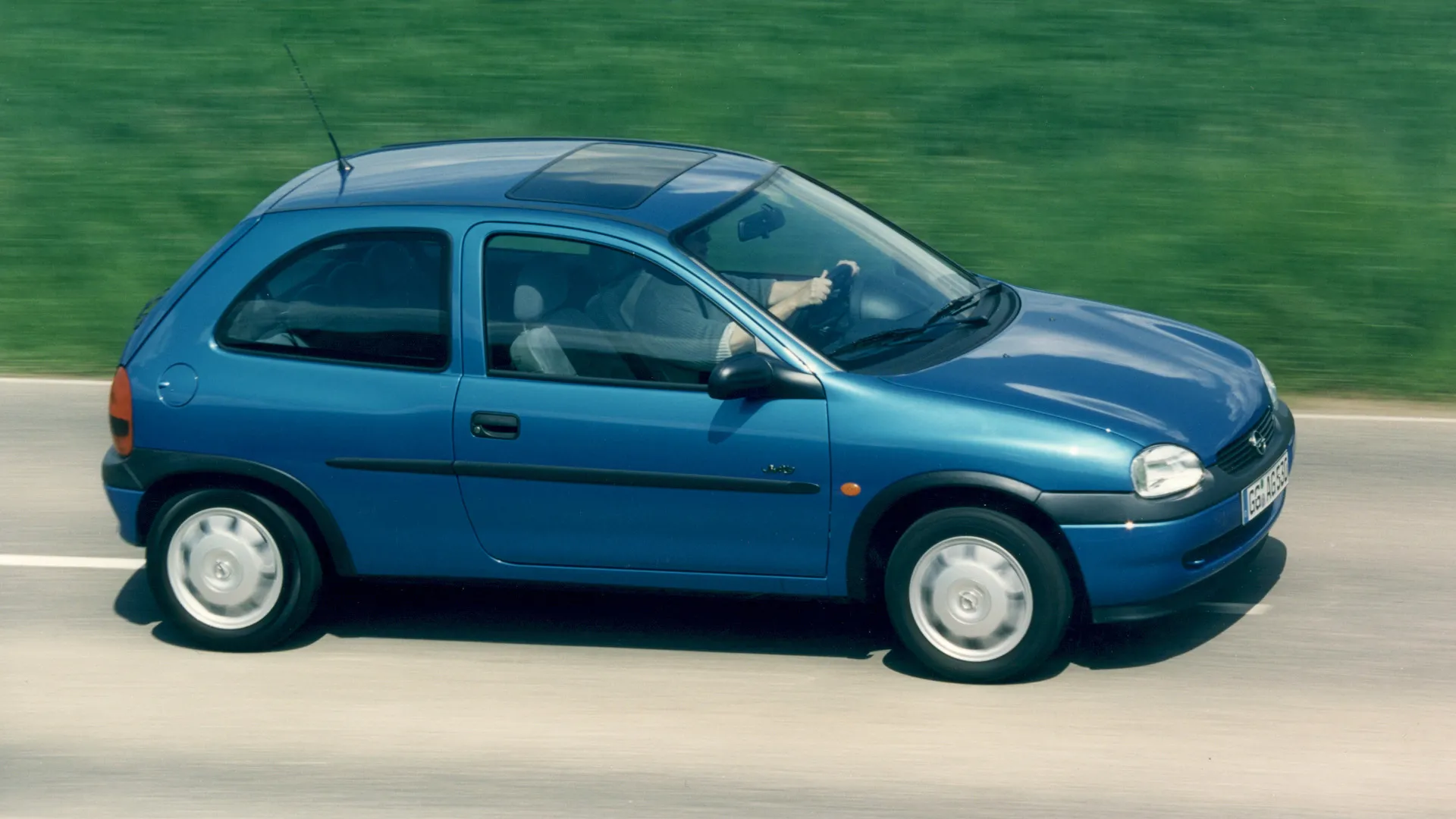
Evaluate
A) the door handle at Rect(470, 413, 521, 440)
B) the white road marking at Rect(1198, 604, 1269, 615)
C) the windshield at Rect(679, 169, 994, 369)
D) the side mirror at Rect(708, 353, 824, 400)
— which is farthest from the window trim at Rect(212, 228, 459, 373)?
the white road marking at Rect(1198, 604, 1269, 615)

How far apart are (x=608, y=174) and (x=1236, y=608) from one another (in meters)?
2.76

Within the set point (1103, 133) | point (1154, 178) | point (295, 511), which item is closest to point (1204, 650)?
point (295, 511)

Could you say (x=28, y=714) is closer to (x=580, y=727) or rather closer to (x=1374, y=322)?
(x=580, y=727)

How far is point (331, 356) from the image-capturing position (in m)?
6.21

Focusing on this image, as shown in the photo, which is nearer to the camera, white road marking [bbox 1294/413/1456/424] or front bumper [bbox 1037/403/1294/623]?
front bumper [bbox 1037/403/1294/623]

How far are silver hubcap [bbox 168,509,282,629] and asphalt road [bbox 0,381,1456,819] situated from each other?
0.19 m

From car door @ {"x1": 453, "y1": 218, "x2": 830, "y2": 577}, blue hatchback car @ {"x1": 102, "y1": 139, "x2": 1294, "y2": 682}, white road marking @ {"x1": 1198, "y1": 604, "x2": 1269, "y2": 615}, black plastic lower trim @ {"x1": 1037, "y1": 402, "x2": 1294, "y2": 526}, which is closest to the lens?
black plastic lower trim @ {"x1": 1037, "y1": 402, "x2": 1294, "y2": 526}

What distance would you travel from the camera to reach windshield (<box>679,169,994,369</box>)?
610 cm

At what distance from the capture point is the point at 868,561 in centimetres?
593

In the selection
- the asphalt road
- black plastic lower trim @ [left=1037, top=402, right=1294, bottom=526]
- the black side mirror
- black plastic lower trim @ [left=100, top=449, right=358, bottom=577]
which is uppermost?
the black side mirror

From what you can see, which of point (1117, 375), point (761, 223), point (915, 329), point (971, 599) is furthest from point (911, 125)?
point (971, 599)

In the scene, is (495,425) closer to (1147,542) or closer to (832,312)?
(832,312)

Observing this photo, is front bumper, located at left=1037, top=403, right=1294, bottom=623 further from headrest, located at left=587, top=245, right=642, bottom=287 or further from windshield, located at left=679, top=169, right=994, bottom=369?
headrest, located at left=587, top=245, right=642, bottom=287

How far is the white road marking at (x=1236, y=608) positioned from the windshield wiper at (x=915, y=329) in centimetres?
131
